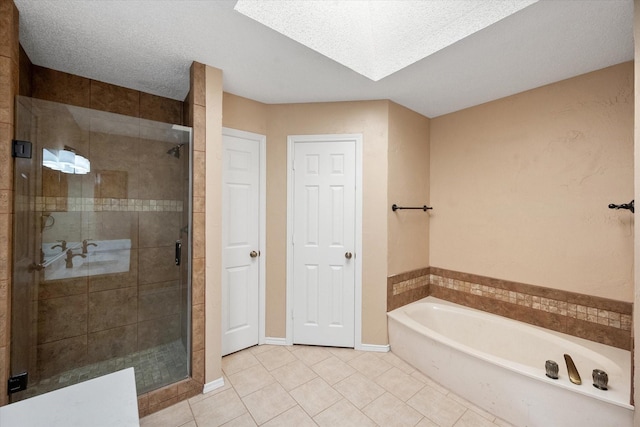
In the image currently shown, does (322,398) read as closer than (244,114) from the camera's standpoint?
Yes

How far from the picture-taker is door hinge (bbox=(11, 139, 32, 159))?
1.36 metres

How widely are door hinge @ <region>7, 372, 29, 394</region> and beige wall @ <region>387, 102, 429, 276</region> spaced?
258 centimetres

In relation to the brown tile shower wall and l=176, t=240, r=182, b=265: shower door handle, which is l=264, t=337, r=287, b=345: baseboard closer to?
the brown tile shower wall

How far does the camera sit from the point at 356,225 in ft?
8.00

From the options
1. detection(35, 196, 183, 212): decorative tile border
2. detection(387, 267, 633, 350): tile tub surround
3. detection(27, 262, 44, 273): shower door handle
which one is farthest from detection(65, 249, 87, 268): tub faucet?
detection(387, 267, 633, 350): tile tub surround

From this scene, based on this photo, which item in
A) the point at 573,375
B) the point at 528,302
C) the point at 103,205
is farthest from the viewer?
the point at 528,302

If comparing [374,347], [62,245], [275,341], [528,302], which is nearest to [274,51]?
[62,245]

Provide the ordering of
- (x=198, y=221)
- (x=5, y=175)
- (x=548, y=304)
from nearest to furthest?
(x=5, y=175) → (x=198, y=221) → (x=548, y=304)

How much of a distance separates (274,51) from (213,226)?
51.5 inches

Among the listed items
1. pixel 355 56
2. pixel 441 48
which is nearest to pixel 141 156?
pixel 355 56

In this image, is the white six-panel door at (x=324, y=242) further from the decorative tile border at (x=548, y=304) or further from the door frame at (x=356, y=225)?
the decorative tile border at (x=548, y=304)

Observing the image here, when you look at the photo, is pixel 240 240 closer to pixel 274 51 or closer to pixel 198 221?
pixel 198 221

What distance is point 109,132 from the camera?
1773mm

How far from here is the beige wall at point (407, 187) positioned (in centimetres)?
247
